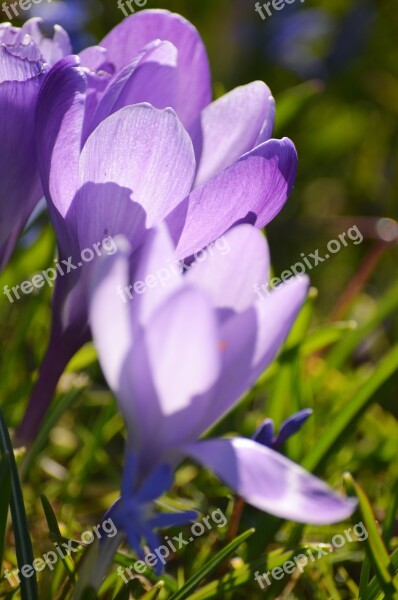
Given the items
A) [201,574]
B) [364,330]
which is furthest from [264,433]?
[364,330]

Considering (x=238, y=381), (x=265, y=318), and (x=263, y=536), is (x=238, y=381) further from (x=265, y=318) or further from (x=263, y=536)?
(x=263, y=536)

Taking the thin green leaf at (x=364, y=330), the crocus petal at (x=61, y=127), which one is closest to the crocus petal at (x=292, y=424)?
the crocus petal at (x=61, y=127)

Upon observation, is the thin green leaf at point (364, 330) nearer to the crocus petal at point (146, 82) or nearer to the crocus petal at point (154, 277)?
the crocus petal at point (146, 82)

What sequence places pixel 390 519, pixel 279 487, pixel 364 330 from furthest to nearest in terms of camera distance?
pixel 364 330, pixel 390 519, pixel 279 487

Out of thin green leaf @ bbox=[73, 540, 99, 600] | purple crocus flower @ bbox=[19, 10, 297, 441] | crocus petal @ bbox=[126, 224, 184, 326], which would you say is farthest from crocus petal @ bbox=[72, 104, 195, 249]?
thin green leaf @ bbox=[73, 540, 99, 600]

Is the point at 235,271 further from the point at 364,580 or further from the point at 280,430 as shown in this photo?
the point at 364,580
